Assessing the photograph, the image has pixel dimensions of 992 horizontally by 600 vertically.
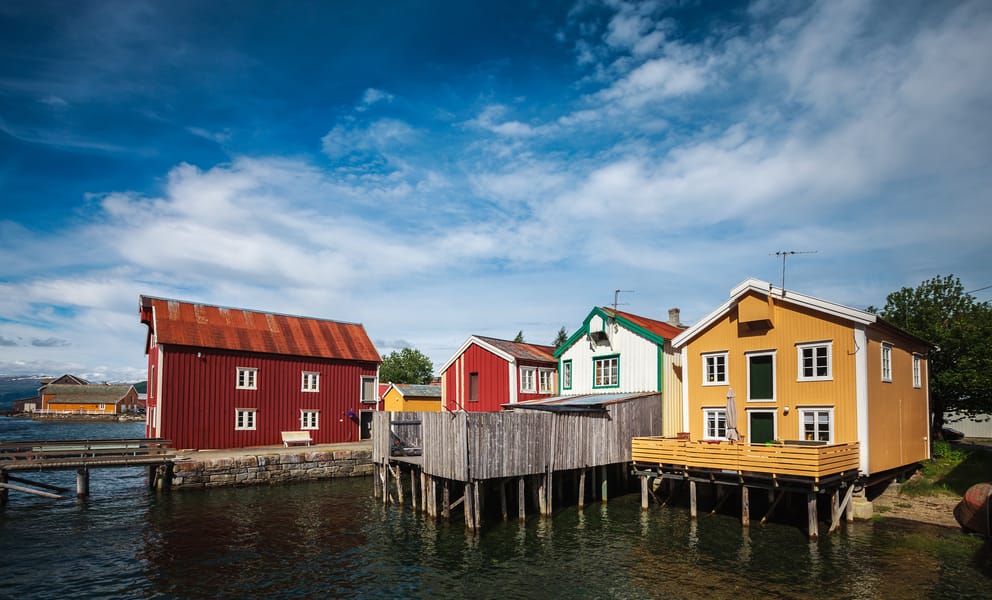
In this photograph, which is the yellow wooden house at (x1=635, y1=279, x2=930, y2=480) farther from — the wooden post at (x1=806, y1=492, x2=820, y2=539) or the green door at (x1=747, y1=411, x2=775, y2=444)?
the wooden post at (x1=806, y1=492, x2=820, y2=539)

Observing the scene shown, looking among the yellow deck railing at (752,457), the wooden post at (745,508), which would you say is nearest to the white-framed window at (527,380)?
the yellow deck railing at (752,457)

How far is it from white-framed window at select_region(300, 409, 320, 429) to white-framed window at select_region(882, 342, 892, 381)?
31327 mm

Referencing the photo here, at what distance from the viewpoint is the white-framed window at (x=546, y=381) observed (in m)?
35.6

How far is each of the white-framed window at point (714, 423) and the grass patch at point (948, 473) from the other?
22.4 feet

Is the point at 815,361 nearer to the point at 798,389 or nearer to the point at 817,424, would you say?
the point at 798,389

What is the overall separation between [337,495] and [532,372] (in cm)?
1269

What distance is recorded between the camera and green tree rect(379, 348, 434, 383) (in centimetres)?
8169

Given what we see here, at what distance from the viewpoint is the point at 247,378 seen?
120 feet

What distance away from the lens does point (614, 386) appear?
30.8m

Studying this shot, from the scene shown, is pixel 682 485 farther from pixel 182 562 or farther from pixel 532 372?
pixel 182 562

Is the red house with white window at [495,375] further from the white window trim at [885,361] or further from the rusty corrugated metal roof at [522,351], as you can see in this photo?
the white window trim at [885,361]

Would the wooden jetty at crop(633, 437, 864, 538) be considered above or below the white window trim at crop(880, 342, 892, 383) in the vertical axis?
below

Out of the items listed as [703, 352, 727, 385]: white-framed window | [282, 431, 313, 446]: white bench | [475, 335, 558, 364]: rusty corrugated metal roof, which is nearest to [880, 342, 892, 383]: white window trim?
[703, 352, 727, 385]: white-framed window

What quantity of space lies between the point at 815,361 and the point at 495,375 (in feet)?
57.5
